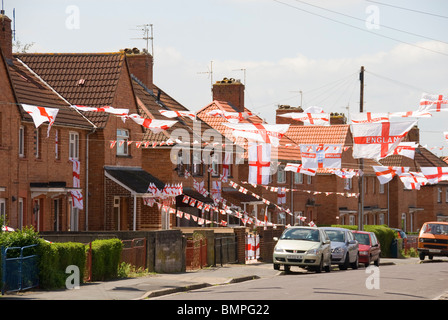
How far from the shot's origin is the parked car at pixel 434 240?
4209cm

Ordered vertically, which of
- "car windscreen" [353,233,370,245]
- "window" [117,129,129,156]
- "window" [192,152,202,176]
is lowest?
"car windscreen" [353,233,370,245]

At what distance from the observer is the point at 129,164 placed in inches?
1522

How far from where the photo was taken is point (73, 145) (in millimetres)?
35250

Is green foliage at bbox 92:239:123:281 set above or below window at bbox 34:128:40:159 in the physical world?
below

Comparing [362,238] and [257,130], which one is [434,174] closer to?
[362,238]

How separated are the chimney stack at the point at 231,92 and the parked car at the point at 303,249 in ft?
85.7

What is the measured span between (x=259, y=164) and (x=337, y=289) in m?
23.9

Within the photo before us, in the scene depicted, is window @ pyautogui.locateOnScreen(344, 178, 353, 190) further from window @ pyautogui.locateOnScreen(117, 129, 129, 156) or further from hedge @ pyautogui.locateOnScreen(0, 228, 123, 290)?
hedge @ pyautogui.locateOnScreen(0, 228, 123, 290)

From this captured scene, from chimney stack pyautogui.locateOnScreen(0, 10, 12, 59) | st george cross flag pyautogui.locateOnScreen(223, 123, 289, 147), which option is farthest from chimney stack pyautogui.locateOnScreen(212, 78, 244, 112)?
st george cross flag pyautogui.locateOnScreen(223, 123, 289, 147)

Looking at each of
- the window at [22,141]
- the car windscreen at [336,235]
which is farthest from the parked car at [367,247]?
the window at [22,141]

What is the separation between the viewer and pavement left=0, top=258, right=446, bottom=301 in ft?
61.0

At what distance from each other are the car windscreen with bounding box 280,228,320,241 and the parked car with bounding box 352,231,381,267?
6317 millimetres

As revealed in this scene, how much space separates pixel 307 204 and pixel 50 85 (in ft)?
81.4

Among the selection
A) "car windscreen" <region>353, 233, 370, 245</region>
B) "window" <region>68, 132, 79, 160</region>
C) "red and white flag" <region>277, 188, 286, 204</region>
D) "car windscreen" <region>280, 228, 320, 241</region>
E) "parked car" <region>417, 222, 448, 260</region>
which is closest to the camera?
"car windscreen" <region>280, 228, 320, 241</region>
